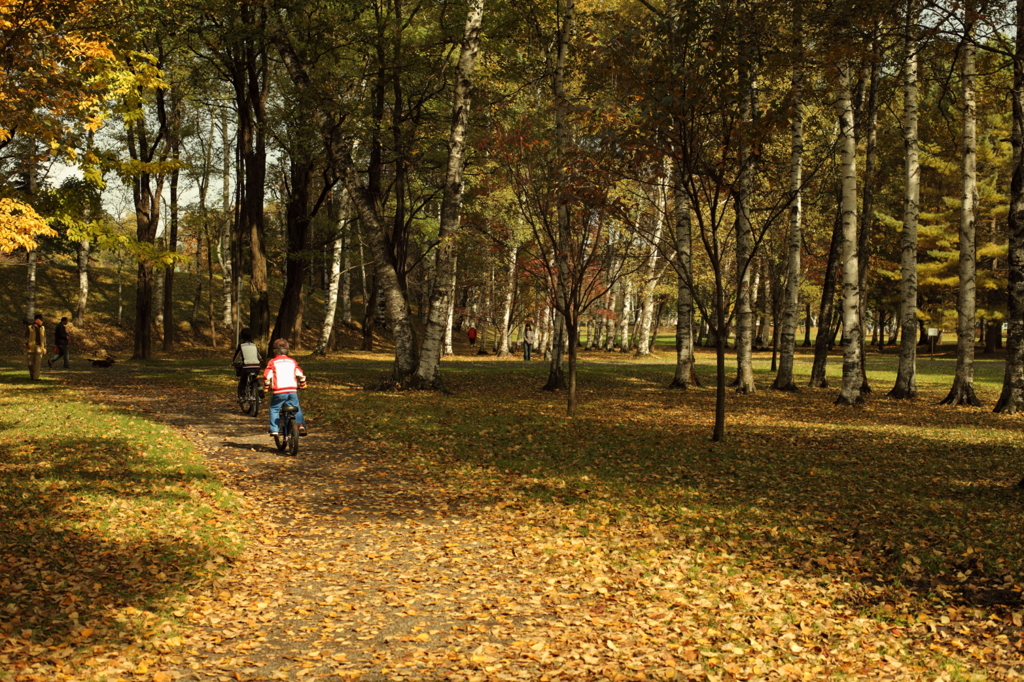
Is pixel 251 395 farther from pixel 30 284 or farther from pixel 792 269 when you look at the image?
pixel 30 284

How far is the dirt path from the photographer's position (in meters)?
5.59

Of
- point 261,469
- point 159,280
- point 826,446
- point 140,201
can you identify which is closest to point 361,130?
point 140,201

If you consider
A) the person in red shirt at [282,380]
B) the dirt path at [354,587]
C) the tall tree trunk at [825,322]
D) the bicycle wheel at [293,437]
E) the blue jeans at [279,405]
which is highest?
the tall tree trunk at [825,322]

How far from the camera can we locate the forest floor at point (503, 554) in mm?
5668

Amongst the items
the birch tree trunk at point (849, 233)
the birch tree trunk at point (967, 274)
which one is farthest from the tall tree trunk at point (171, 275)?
the birch tree trunk at point (967, 274)

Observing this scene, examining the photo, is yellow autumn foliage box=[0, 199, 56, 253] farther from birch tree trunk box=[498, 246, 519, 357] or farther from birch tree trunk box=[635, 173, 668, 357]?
birch tree trunk box=[635, 173, 668, 357]

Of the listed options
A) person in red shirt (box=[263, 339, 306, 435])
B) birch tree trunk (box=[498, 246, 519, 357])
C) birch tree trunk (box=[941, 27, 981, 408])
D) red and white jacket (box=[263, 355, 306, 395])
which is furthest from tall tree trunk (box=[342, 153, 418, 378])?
birch tree trunk (box=[498, 246, 519, 357])

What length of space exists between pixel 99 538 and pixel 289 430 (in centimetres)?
528

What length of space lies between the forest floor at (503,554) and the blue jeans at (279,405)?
61 cm

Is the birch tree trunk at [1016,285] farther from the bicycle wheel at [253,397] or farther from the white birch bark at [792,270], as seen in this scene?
the bicycle wheel at [253,397]

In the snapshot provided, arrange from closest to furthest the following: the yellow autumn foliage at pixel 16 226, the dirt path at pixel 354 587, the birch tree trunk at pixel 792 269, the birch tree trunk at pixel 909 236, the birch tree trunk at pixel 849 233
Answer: the dirt path at pixel 354 587 < the yellow autumn foliage at pixel 16 226 < the birch tree trunk at pixel 849 233 < the birch tree trunk at pixel 909 236 < the birch tree trunk at pixel 792 269

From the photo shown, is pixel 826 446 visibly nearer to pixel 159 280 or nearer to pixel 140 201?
pixel 140 201

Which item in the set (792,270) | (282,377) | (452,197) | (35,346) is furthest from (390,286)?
(792,270)

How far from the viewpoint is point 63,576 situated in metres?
6.79
